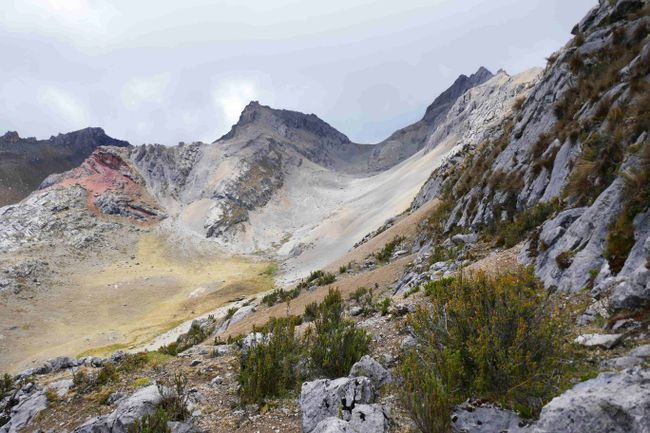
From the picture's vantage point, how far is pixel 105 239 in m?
76.8

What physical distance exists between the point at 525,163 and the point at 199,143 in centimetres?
11555

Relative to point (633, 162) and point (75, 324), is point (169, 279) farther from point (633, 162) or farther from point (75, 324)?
point (633, 162)

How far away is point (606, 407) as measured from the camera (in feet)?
11.0

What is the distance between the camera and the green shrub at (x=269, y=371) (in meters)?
7.22

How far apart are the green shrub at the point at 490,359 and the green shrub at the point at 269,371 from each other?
2.87 metres

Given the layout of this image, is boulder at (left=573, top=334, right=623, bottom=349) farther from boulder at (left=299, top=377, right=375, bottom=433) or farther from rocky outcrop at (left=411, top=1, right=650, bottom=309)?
boulder at (left=299, top=377, right=375, bottom=433)

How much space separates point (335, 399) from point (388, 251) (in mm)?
22123

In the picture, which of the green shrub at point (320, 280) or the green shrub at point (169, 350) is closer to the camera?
the green shrub at point (169, 350)

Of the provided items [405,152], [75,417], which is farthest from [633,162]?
[405,152]

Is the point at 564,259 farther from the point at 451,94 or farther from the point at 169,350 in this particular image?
the point at 451,94

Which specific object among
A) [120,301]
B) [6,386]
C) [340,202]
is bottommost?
[6,386]

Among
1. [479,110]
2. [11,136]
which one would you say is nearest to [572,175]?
[479,110]

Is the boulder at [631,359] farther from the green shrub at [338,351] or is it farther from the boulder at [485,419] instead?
the green shrub at [338,351]

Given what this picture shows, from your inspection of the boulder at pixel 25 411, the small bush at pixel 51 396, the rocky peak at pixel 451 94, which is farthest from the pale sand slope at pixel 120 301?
the rocky peak at pixel 451 94
